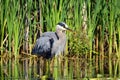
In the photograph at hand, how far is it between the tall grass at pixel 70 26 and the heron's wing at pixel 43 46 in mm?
234

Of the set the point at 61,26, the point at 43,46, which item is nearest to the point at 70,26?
the point at 61,26

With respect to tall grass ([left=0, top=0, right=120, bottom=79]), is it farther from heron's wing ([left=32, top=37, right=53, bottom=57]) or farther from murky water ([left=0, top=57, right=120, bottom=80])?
heron's wing ([left=32, top=37, right=53, bottom=57])

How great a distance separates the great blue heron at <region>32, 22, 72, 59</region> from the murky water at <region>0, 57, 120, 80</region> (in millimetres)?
216

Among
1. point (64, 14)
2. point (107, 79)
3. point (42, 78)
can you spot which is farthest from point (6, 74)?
point (64, 14)

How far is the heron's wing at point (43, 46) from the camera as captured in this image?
33.8 feet

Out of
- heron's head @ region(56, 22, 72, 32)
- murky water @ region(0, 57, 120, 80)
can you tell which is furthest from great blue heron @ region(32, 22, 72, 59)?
murky water @ region(0, 57, 120, 80)

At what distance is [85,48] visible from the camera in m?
10.8

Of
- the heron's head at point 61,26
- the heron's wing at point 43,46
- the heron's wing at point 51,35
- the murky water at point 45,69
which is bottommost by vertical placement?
the murky water at point 45,69

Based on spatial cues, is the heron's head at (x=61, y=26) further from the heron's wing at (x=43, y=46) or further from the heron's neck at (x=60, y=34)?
the heron's wing at (x=43, y=46)

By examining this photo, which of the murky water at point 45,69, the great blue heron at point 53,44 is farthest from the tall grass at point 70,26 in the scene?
the great blue heron at point 53,44

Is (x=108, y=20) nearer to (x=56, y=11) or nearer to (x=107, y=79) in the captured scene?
(x=56, y=11)

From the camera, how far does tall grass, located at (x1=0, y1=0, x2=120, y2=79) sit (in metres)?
10.6

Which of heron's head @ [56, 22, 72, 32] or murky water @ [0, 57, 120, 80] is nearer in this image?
murky water @ [0, 57, 120, 80]

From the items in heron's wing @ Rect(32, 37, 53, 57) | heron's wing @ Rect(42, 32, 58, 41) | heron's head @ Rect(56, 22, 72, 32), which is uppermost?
heron's head @ Rect(56, 22, 72, 32)
